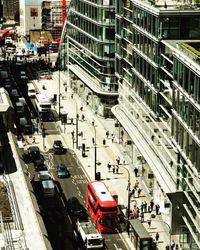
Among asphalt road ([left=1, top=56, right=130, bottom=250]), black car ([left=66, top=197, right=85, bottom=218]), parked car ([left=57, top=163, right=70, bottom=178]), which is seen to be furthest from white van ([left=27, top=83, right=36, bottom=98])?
black car ([left=66, top=197, right=85, bottom=218])

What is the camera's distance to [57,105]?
14638 cm

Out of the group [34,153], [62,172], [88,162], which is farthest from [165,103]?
[34,153]

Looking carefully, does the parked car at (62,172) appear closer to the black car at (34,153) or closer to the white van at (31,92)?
the black car at (34,153)

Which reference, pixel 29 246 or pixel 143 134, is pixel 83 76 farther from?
pixel 29 246

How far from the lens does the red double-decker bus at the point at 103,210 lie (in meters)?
85.2

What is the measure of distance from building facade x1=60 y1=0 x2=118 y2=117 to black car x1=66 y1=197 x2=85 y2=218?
4135 cm

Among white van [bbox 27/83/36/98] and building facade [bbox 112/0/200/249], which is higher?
building facade [bbox 112/0/200/249]

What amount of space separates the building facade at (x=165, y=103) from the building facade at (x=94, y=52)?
46.1ft

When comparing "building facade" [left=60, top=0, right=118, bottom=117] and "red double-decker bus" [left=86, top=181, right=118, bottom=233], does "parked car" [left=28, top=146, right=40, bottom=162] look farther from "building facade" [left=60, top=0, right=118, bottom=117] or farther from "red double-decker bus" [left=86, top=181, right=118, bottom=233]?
"red double-decker bus" [left=86, top=181, right=118, bottom=233]

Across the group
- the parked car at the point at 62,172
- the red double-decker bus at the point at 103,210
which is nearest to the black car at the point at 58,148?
the parked car at the point at 62,172

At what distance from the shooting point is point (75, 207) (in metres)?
92.3

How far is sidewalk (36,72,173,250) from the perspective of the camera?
90188mm

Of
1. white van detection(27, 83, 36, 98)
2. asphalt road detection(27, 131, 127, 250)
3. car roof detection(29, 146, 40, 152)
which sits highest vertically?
white van detection(27, 83, 36, 98)

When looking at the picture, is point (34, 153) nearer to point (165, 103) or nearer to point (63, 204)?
point (63, 204)
